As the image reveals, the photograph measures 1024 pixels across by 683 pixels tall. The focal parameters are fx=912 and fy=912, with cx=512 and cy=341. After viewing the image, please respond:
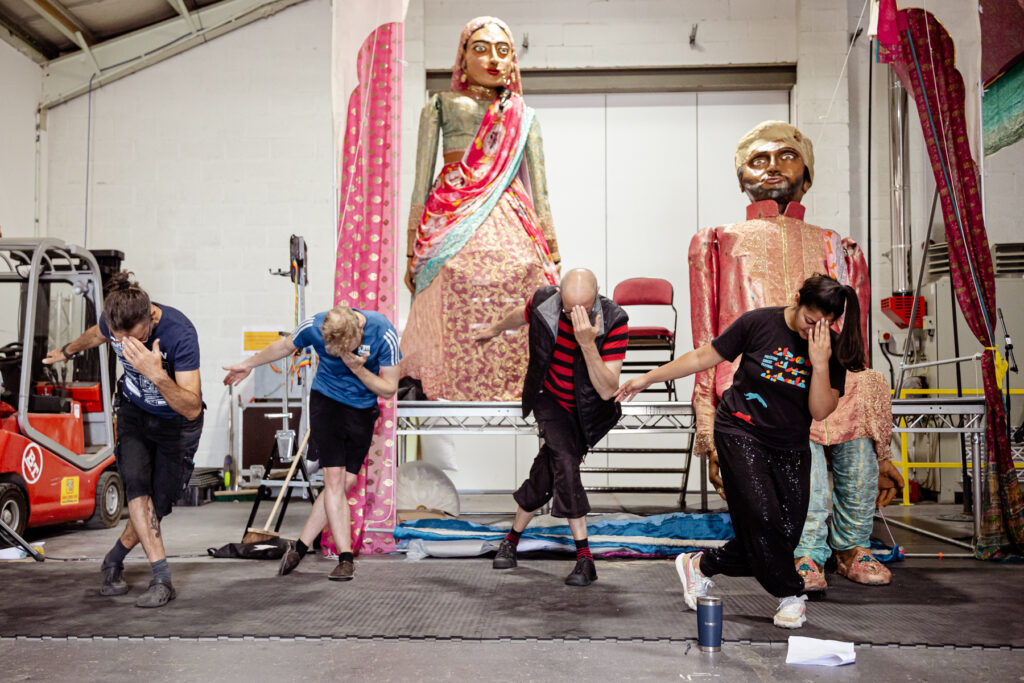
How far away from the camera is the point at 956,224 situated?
452cm

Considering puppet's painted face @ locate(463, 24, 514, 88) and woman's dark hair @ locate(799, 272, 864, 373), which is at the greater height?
puppet's painted face @ locate(463, 24, 514, 88)

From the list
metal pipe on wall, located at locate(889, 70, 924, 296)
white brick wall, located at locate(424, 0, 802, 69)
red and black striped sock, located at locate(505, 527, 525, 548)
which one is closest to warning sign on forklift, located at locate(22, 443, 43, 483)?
red and black striped sock, located at locate(505, 527, 525, 548)

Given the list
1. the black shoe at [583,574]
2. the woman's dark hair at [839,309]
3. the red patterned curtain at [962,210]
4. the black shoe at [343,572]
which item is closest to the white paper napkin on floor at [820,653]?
the woman's dark hair at [839,309]

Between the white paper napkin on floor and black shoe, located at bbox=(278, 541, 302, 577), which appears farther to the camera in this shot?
black shoe, located at bbox=(278, 541, 302, 577)

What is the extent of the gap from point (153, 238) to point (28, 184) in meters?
1.15

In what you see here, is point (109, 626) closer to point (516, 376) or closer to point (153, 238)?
point (516, 376)

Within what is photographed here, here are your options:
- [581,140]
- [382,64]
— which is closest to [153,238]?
[581,140]

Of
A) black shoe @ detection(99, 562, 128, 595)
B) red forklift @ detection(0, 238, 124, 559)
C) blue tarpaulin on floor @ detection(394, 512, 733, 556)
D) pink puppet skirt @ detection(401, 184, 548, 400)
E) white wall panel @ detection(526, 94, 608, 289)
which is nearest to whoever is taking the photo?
black shoe @ detection(99, 562, 128, 595)

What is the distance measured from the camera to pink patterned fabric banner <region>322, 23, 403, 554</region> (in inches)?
180

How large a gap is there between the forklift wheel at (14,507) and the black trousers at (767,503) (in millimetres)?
4000

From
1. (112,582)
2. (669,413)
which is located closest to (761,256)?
(669,413)

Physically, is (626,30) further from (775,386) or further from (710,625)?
(710,625)

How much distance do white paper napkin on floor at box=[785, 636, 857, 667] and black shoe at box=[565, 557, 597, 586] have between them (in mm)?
1255

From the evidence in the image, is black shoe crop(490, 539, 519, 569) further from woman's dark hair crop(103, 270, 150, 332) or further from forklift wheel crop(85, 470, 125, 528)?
forklift wheel crop(85, 470, 125, 528)
